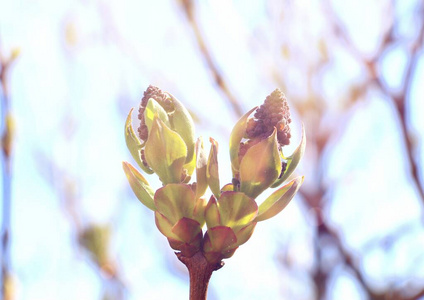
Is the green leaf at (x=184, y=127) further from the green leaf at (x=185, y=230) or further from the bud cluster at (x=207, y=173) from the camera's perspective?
the green leaf at (x=185, y=230)

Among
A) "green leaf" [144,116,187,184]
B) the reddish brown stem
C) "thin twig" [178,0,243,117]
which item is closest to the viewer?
the reddish brown stem

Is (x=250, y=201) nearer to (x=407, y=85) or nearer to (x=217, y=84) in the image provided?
(x=217, y=84)

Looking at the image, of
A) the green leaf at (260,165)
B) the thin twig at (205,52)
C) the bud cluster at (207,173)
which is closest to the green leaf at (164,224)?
the bud cluster at (207,173)

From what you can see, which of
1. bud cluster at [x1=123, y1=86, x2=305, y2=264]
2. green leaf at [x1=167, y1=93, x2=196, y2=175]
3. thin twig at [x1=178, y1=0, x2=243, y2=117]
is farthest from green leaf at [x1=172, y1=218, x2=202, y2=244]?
thin twig at [x1=178, y1=0, x2=243, y2=117]

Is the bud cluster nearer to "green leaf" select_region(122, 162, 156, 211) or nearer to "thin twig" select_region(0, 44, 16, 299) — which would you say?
"green leaf" select_region(122, 162, 156, 211)

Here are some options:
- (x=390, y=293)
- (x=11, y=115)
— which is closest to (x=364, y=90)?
(x=390, y=293)

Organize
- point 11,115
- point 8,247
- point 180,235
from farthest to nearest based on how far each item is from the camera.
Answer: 1. point 11,115
2. point 8,247
3. point 180,235
